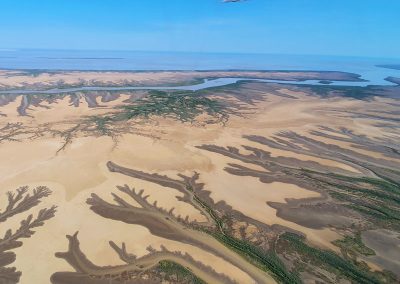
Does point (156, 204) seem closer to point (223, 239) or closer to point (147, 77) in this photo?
point (223, 239)

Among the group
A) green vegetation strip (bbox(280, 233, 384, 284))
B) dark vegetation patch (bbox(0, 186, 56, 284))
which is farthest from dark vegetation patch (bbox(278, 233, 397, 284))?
dark vegetation patch (bbox(0, 186, 56, 284))

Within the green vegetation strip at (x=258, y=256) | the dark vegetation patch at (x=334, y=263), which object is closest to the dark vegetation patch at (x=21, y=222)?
the green vegetation strip at (x=258, y=256)

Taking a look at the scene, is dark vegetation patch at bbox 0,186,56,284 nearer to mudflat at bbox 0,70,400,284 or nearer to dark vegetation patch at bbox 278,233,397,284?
mudflat at bbox 0,70,400,284

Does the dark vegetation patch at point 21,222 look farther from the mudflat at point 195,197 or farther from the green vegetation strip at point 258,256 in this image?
the green vegetation strip at point 258,256

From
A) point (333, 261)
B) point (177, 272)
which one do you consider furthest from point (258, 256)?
point (177, 272)

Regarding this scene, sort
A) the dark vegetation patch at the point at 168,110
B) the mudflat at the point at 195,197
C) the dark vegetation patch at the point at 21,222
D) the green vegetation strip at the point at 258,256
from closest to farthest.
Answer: the dark vegetation patch at the point at 21,222
the green vegetation strip at the point at 258,256
the mudflat at the point at 195,197
the dark vegetation patch at the point at 168,110

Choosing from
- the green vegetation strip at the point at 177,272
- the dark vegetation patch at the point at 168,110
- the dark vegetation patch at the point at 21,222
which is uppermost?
the dark vegetation patch at the point at 168,110

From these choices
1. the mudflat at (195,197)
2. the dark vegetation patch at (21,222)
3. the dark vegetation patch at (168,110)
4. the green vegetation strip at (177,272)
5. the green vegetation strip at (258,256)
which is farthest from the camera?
the dark vegetation patch at (168,110)

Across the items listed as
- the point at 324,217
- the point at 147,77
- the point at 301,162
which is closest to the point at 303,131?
the point at 301,162

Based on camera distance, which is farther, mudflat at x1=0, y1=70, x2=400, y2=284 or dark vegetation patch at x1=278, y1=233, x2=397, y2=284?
mudflat at x1=0, y1=70, x2=400, y2=284

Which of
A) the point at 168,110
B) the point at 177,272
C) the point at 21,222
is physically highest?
the point at 168,110

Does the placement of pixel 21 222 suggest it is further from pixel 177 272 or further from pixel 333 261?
pixel 333 261

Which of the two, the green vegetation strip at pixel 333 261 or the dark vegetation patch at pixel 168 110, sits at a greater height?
the dark vegetation patch at pixel 168 110
